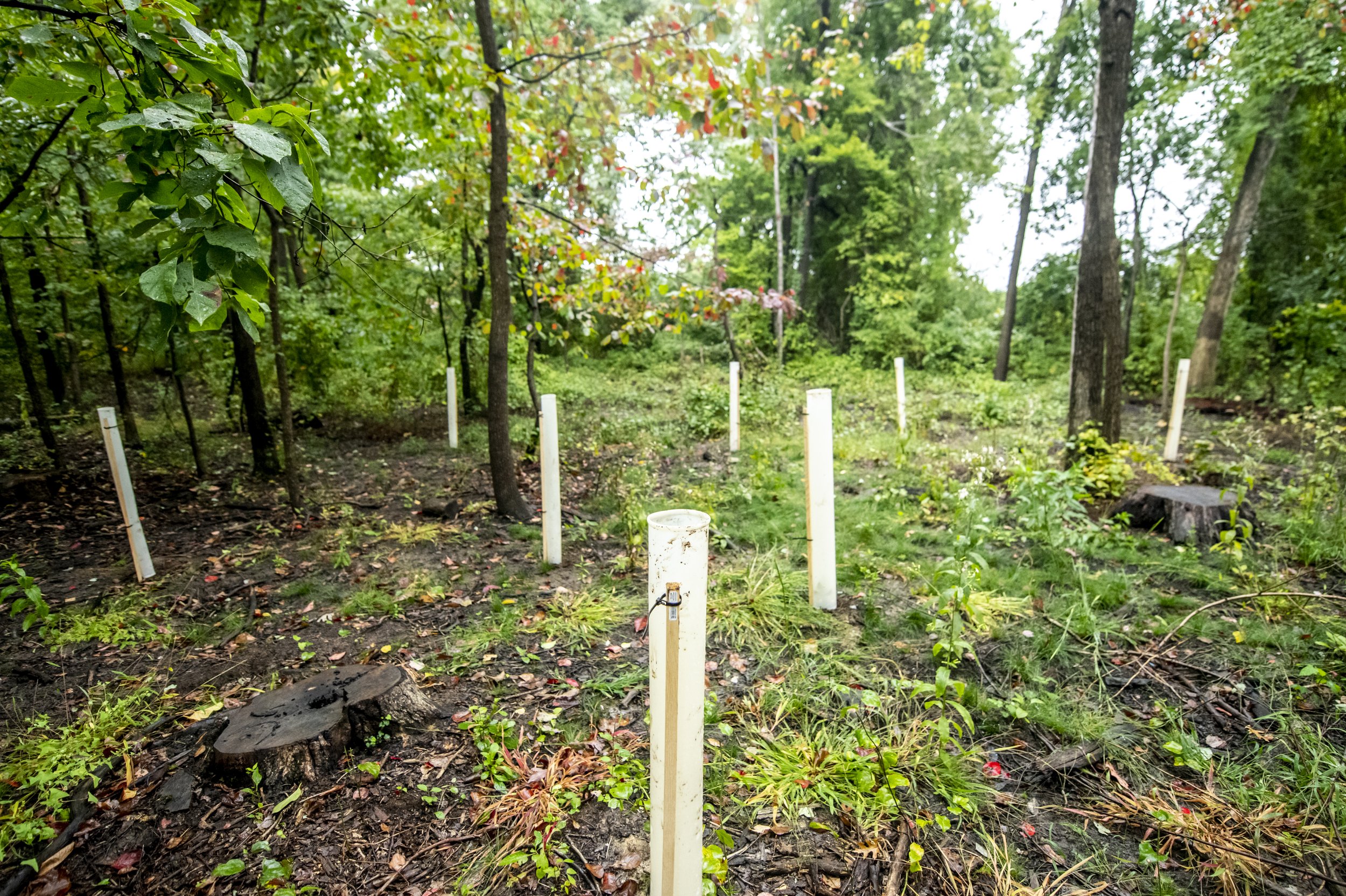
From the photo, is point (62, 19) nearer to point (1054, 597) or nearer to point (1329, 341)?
point (1054, 597)

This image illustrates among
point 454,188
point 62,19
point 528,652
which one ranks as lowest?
point 528,652

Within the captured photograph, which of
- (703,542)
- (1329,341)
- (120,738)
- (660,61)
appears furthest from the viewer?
(1329,341)

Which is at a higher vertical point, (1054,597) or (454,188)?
(454,188)

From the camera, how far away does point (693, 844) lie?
1664 mm

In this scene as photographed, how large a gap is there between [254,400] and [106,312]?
5.22ft

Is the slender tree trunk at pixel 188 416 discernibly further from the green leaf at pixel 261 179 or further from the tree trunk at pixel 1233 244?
the tree trunk at pixel 1233 244

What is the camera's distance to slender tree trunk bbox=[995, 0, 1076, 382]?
12070 mm

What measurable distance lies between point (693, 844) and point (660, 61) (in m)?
5.28

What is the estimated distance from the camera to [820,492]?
3471mm

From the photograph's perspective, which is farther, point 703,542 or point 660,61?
point 660,61

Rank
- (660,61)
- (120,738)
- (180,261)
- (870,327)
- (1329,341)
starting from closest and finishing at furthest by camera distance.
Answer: (180,261)
(120,738)
(660,61)
(1329,341)
(870,327)

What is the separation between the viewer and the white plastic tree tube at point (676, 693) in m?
1.60

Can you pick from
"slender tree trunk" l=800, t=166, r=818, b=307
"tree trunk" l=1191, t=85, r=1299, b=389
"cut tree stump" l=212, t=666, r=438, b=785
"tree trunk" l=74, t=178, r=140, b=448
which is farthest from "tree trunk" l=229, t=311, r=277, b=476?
"tree trunk" l=1191, t=85, r=1299, b=389

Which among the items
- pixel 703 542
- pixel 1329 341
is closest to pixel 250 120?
pixel 703 542
